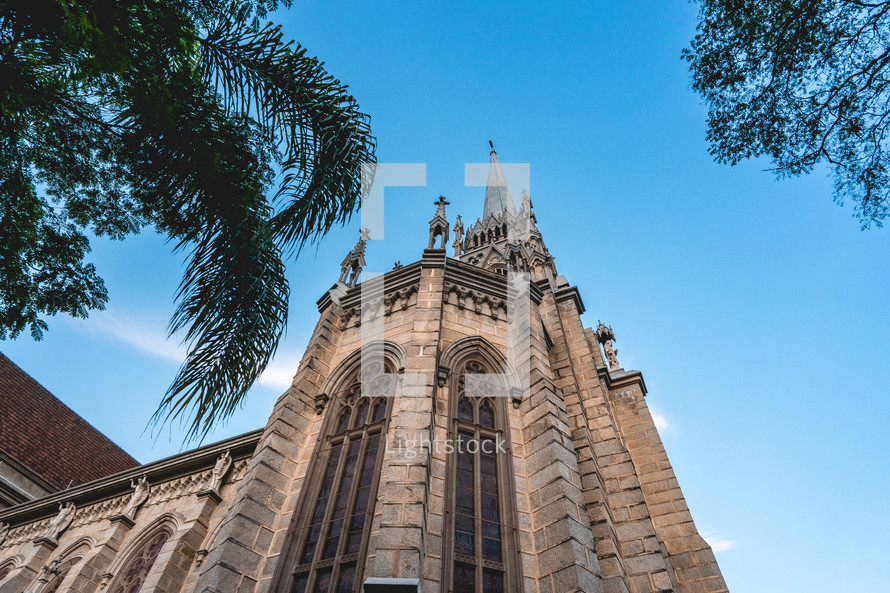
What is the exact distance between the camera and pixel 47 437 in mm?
23297

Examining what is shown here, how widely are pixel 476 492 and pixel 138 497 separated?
419 inches

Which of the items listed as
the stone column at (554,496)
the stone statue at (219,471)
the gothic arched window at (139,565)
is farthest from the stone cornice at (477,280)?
the gothic arched window at (139,565)

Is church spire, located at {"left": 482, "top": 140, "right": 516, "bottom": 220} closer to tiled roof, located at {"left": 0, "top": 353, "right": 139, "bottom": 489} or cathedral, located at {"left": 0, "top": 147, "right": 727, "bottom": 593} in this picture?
cathedral, located at {"left": 0, "top": 147, "right": 727, "bottom": 593}

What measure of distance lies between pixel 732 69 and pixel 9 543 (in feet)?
76.3

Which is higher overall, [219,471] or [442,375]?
[442,375]

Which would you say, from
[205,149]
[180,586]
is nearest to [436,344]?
[205,149]

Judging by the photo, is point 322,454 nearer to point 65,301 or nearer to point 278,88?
point 65,301

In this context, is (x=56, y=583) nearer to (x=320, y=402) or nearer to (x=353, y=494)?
(x=320, y=402)

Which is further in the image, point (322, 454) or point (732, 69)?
point (322, 454)

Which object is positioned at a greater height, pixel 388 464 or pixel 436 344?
pixel 436 344

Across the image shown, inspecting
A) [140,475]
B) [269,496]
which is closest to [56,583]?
[140,475]

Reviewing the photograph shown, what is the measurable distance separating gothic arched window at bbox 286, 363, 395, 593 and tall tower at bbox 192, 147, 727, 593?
3 cm

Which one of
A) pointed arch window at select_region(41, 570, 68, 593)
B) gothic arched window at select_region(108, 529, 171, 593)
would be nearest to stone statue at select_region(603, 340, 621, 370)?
gothic arched window at select_region(108, 529, 171, 593)

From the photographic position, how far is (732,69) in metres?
6.43
